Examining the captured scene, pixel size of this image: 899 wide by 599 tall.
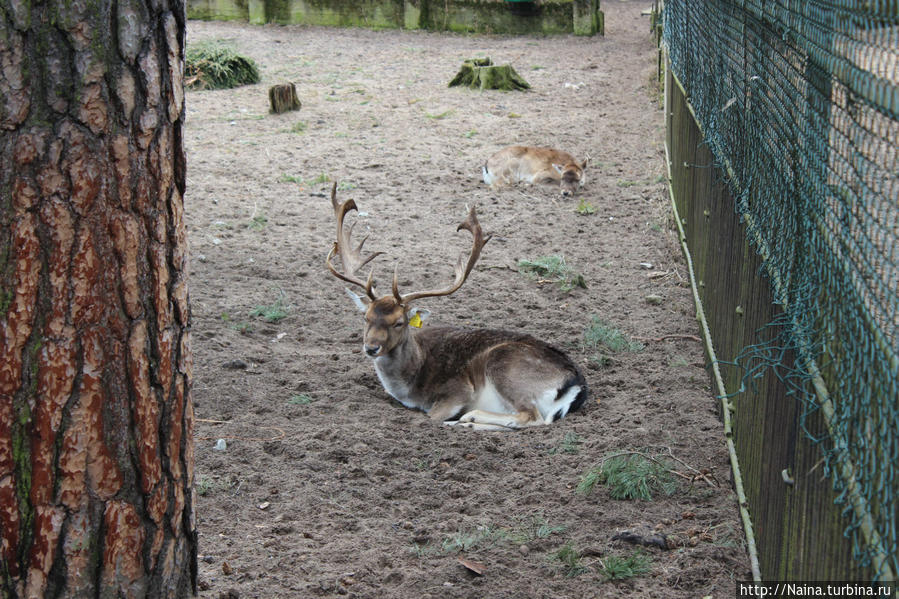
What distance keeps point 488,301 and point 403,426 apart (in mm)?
2083

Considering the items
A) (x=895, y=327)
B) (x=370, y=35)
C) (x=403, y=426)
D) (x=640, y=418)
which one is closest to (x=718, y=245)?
(x=640, y=418)

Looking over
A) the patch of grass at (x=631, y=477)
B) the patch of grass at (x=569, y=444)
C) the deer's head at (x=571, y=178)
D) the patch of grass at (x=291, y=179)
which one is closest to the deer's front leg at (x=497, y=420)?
the patch of grass at (x=569, y=444)

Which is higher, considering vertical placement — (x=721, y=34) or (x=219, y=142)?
Result: (x=721, y=34)

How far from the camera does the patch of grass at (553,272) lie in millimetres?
7473

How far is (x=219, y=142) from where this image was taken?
457 inches

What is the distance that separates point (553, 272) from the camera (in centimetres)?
778

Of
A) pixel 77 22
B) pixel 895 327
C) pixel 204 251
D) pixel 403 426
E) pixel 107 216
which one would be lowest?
pixel 403 426

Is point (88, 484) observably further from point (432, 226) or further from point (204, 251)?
point (432, 226)

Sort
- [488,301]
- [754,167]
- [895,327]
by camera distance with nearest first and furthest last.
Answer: [895,327] < [754,167] < [488,301]

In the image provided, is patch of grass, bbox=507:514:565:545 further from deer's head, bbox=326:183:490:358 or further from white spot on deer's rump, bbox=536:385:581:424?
deer's head, bbox=326:183:490:358

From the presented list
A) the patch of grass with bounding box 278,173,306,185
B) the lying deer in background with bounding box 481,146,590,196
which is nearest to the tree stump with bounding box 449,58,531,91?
the lying deer in background with bounding box 481,146,590,196

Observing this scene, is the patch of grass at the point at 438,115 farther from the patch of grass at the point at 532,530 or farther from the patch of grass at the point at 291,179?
the patch of grass at the point at 532,530

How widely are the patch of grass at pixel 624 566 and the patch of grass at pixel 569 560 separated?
0.09 m

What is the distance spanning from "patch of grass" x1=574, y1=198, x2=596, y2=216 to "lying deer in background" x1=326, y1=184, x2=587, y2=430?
3404 millimetres
